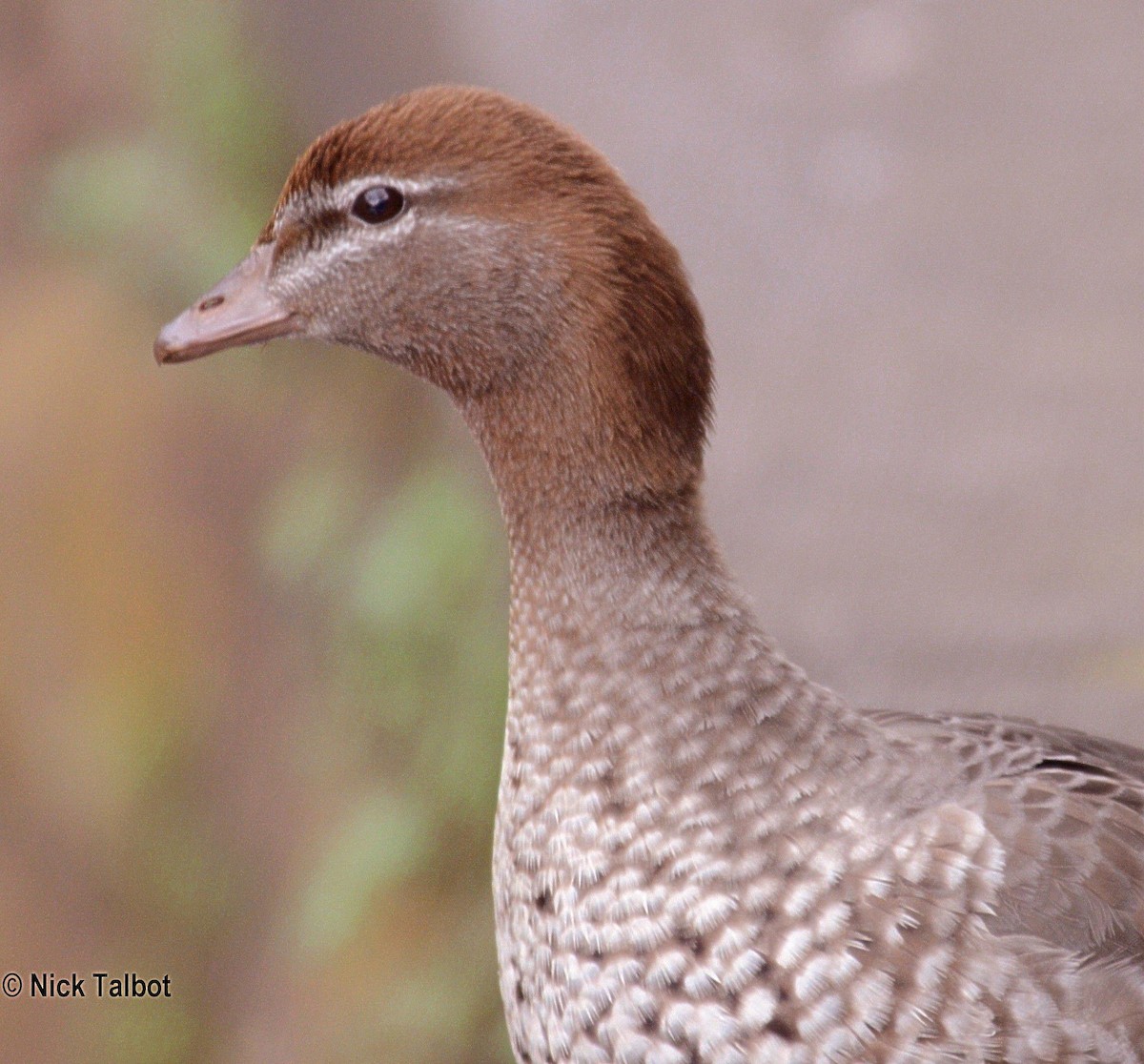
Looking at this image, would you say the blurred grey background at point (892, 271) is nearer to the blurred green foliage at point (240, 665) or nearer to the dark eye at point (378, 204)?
the blurred green foliage at point (240, 665)

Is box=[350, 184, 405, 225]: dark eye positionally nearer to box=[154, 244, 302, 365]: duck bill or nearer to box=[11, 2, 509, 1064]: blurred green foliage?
box=[154, 244, 302, 365]: duck bill

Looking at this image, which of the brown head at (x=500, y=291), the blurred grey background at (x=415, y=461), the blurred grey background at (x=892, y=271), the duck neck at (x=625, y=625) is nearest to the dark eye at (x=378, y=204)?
the brown head at (x=500, y=291)

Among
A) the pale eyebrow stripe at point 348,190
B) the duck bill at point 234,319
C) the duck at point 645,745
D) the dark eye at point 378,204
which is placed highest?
the pale eyebrow stripe at point 348,190

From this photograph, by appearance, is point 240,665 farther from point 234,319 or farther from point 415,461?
point 234,319

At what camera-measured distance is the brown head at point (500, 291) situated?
120 centimetres

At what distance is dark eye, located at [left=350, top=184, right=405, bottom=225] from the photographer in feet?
4.01

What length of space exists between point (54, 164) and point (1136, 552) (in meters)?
1.62

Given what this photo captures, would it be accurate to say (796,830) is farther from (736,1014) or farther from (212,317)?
(212,317)

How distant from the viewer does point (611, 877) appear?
3.99ft

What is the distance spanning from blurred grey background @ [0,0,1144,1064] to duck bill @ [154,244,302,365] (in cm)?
74

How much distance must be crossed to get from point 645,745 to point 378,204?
466mm

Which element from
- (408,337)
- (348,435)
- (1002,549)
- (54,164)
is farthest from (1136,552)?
(54,164)

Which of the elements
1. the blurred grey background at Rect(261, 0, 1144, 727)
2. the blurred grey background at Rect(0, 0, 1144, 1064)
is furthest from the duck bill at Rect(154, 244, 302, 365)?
the blurred grey background at Rect(261, 0, 1144, 727)

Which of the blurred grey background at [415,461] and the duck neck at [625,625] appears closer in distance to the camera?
the duck neck at [625,625]
